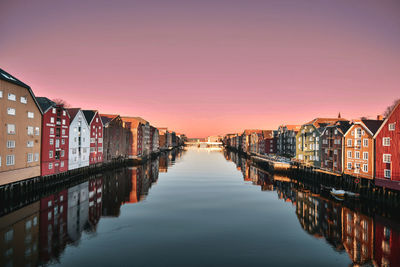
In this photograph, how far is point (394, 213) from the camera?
101ft

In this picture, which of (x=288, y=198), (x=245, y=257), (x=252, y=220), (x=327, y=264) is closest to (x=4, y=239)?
(x=245, y=257)

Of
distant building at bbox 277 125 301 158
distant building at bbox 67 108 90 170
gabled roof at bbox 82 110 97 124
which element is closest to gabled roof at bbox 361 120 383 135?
distant building at bbox 277 125 301 158

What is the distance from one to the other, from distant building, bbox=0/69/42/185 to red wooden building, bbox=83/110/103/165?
21.3m

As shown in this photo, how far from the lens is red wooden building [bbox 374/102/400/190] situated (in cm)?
3581

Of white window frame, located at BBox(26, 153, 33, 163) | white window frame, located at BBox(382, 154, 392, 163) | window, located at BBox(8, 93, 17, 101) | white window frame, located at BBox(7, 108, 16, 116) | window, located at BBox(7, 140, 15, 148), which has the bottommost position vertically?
white window frame, located at BBox(26, 153, 33, 163)

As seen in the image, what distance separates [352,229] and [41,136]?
50.6 m

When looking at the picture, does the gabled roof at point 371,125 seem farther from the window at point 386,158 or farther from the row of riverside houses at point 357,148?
the window at point 386,158

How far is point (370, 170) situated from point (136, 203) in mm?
40857

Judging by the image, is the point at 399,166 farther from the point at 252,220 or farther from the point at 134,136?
the point at 134,136

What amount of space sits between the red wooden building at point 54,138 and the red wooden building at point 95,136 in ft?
41.1

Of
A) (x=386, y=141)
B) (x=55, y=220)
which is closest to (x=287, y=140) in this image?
(x=386, y=141)

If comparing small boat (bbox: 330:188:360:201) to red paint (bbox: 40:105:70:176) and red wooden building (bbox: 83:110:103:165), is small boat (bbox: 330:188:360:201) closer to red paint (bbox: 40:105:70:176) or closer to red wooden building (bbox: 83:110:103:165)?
red paint (bbox: 40:105:70:176)

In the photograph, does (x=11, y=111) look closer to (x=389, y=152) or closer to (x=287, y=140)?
(x=389, y=152)

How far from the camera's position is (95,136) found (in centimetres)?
6681
